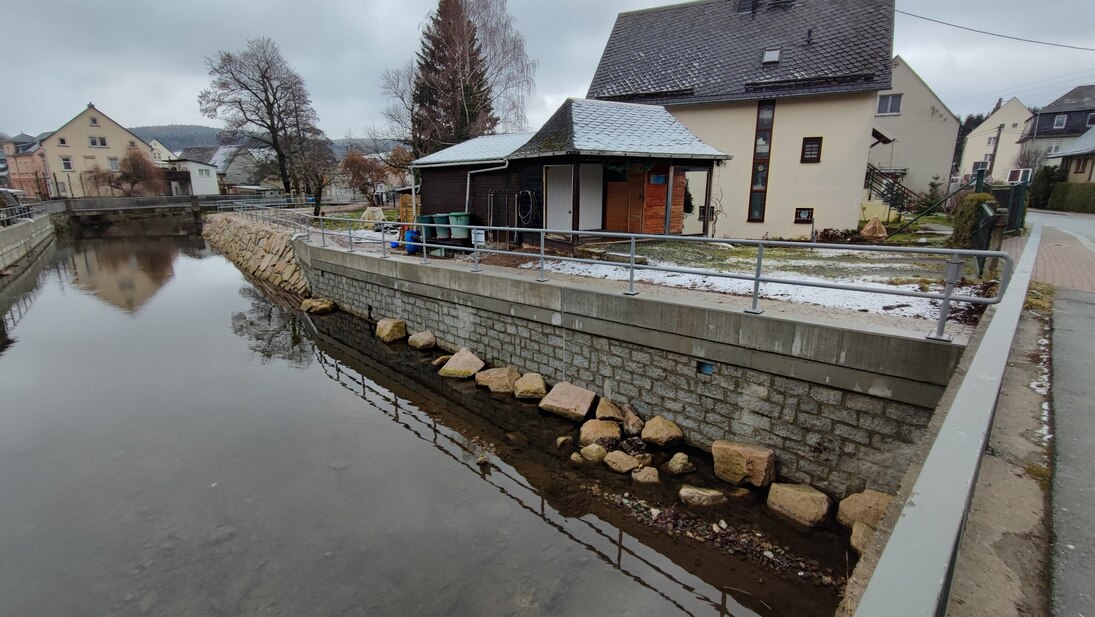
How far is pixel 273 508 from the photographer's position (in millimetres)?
6406

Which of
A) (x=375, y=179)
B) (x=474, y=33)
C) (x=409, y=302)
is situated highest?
(x=474, y=33)

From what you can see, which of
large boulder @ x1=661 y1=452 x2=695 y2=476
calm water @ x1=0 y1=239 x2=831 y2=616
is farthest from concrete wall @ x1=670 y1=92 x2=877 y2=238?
calm water @ x1=0 y1=239 x2=831 y2=616

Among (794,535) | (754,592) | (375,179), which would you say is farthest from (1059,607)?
(375,179)

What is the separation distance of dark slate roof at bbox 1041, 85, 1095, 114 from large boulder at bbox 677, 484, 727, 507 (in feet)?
185

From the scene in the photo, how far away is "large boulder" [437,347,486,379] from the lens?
1026 centimetres

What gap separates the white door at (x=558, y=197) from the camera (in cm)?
1295

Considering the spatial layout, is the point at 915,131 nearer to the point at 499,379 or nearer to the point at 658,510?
the point at 499,379

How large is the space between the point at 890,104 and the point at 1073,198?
32.4 feet

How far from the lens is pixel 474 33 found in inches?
1053

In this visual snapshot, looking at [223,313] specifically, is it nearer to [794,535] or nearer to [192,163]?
[794,535]

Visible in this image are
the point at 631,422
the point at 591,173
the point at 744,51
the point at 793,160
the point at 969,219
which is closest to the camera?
the point at 631,422

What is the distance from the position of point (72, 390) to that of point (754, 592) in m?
12.4

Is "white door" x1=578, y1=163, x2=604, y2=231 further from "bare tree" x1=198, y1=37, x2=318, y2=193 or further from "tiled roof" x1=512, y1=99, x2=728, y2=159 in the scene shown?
"bare tree" x1=198, y1=37, x2=318, y2=193

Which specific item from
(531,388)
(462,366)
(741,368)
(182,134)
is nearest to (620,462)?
(741,368)
